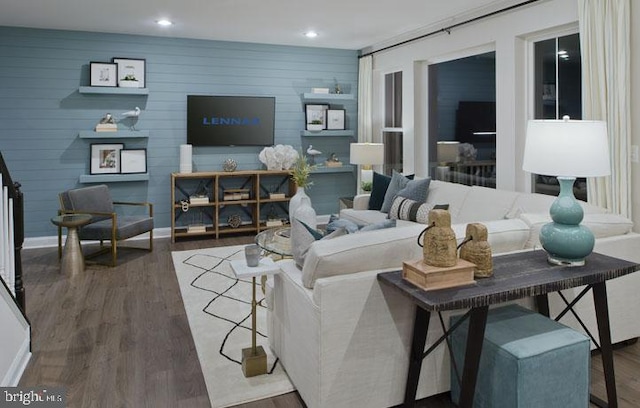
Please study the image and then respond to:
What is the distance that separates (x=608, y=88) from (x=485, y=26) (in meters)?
1.67

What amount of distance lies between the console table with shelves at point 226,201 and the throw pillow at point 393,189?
1681 millimetres

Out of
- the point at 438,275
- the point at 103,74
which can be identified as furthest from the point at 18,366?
the point at 103,74

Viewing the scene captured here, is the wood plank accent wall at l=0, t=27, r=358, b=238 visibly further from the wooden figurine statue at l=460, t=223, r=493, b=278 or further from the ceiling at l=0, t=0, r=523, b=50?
the wooden figurine statue at l=460, t=223, r=493, b=278

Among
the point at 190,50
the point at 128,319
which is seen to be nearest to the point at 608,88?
the point at 128,319

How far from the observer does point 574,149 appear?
228 centimetres

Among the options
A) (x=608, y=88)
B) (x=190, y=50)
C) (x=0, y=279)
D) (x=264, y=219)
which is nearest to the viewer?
(x=0, y=279)

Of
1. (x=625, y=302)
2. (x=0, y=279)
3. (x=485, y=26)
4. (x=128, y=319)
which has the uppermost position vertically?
(x=485, y=26)

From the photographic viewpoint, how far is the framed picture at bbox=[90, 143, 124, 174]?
6.04 meters

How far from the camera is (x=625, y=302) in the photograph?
2912 millimetres

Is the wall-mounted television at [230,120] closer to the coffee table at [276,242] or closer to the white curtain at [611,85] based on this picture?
the coffee table at [276,242]

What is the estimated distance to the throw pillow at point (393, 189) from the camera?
532 centimetres

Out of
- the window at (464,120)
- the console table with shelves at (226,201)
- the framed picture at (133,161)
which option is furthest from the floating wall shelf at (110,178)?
the window at (464,120)

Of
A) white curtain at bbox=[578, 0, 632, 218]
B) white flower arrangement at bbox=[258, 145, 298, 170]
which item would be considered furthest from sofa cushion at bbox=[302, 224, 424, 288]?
white flower arrangement at bbox=[258, 145, 298, 170]

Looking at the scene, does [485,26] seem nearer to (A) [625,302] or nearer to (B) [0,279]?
(A) [625,302]
